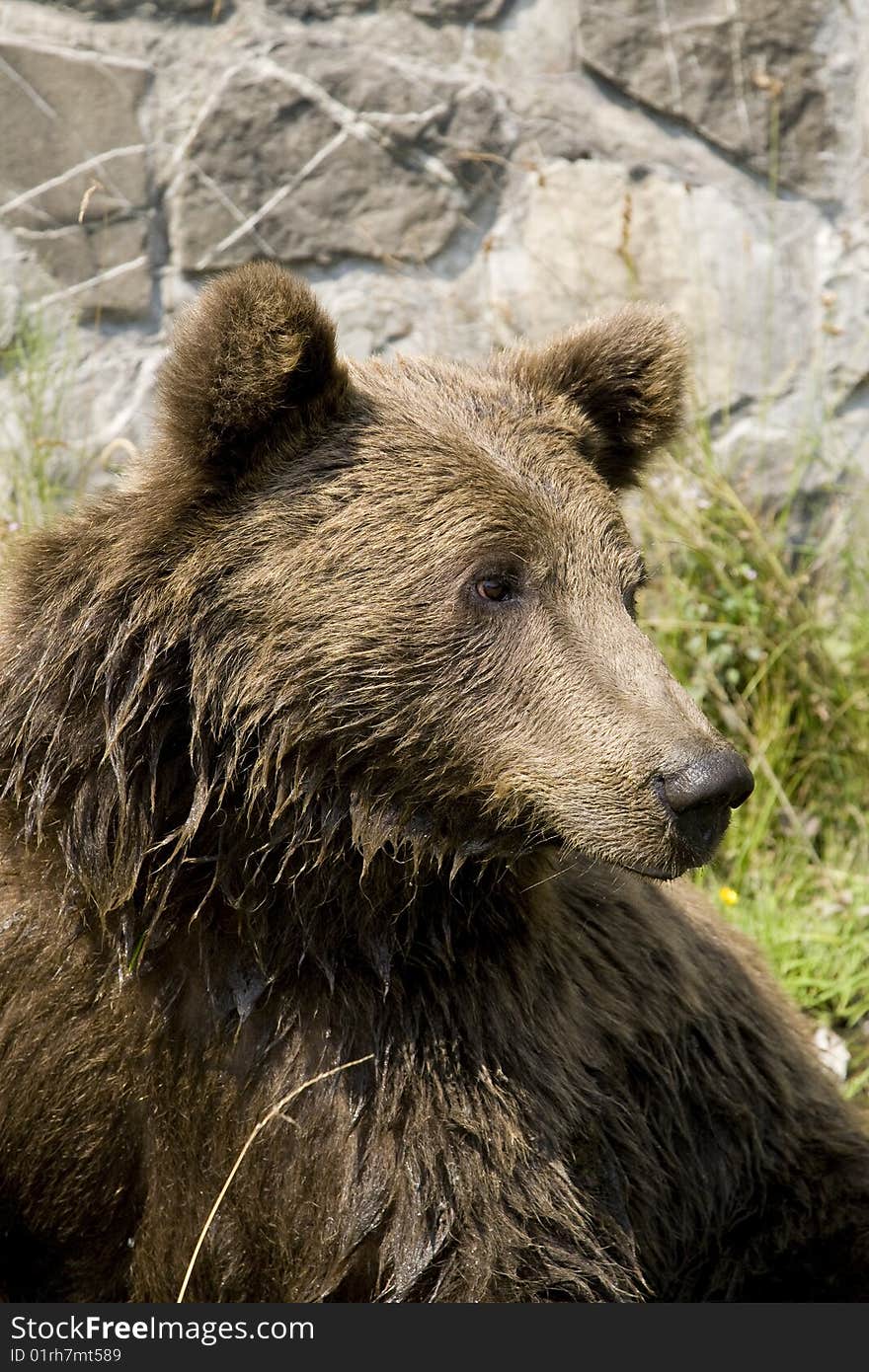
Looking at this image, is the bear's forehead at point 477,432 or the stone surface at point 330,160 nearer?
the bear's forehead at point 477,432

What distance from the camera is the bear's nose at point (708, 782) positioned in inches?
118

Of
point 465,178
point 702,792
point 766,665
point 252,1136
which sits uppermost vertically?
point 702,792

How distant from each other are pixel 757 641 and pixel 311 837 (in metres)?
3.55

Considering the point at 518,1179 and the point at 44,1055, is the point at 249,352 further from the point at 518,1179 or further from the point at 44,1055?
the point at 518,1179

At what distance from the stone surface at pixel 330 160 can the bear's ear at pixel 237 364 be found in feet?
12.0

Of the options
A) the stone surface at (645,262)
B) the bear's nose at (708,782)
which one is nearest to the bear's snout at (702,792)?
the bear's nose at (708,782)

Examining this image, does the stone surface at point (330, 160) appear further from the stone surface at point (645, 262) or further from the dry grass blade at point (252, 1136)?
the dry grass blade at point (252, 1136)

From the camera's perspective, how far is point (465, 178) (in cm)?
700

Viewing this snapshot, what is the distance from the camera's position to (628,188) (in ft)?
23.2

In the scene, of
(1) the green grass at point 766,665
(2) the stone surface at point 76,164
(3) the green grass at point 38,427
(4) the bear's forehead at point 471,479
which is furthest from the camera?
(2) the stone surface at point 76,164

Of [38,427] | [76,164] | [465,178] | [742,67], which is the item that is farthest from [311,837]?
[742,67]

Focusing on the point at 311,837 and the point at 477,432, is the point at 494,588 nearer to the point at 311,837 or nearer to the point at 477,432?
the point at 477,432

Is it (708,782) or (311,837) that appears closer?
(708,782)

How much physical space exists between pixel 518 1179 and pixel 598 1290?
33 cm
